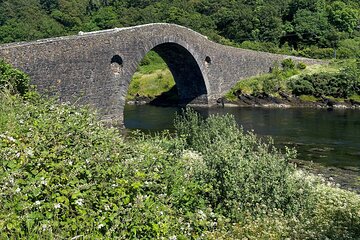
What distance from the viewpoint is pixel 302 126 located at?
28656mm

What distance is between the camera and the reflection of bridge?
23797 mm

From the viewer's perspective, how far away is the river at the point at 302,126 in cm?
2080

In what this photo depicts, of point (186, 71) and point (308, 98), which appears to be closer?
point (308, 98)

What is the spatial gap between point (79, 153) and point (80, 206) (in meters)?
1.53

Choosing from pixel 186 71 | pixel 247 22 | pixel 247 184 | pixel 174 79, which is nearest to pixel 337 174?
pixel 247 184

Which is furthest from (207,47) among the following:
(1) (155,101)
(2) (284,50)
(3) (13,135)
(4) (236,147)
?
(3) (13,135)

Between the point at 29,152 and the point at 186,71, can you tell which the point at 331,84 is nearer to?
the point at 186,71

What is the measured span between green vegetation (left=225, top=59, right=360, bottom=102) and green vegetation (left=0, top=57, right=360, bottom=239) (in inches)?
1122

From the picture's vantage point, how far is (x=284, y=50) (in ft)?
187

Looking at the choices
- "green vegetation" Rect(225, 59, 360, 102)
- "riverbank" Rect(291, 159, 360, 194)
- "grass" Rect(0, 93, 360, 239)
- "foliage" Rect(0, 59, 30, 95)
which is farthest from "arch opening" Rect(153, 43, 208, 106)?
"grass" Rect(0, 93, 360, 239)

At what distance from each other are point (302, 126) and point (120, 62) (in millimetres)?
11745

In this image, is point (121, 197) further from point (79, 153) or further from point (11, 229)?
point (11, 229)

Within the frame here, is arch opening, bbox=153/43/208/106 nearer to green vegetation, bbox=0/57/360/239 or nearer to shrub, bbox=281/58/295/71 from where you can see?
shrub, bbox=281/58/295/71

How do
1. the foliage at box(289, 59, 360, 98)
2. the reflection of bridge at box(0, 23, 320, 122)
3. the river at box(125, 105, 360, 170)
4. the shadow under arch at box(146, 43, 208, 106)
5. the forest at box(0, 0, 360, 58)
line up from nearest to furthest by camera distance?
1. the river at box(125, 105, 360, 170)
2. the reflection of bridge at box(0, 23, 320, 122)
3. the foliage at box(289, 59, 360, 98)
4. the shadow under arch at box(146, 43, 208, 106)
5. the forest at box(0, 0, 360, 58)
